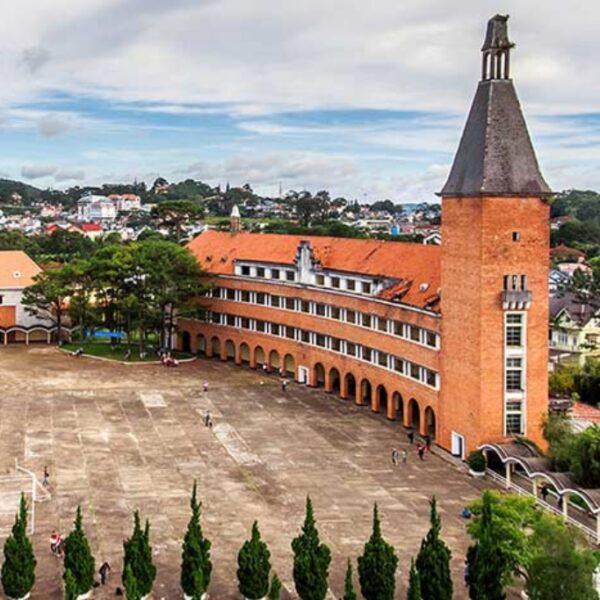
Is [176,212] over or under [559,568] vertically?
over

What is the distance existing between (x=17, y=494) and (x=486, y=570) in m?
20.7

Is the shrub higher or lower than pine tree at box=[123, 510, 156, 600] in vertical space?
lower

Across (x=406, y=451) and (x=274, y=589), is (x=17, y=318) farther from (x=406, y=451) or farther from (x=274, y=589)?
(x=274, y=589)

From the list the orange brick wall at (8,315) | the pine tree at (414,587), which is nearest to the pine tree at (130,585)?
the pine tree at (414,587)

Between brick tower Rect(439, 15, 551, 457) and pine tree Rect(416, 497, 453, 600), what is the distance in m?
17.1

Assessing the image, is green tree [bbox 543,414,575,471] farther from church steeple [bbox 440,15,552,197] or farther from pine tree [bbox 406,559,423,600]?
pine tree [bbox 406,559,423,600]

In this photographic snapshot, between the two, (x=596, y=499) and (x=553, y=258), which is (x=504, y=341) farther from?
(x=553, y=258)

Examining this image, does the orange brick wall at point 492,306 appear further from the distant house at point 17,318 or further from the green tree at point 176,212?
the green tree at point 176,212

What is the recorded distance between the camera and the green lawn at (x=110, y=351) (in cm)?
7081

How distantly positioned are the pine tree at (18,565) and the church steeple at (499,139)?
26.1 metres

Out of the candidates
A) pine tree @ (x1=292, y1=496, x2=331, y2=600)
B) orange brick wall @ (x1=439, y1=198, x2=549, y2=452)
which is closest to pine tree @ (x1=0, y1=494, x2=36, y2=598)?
pine tree @ (x1=292, y1=496, x2=331, y2=600)

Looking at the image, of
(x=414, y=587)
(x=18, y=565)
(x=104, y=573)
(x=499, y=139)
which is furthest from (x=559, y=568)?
(x=499, y=139)

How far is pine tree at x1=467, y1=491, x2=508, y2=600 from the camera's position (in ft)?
86.8

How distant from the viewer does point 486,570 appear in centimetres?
2642
